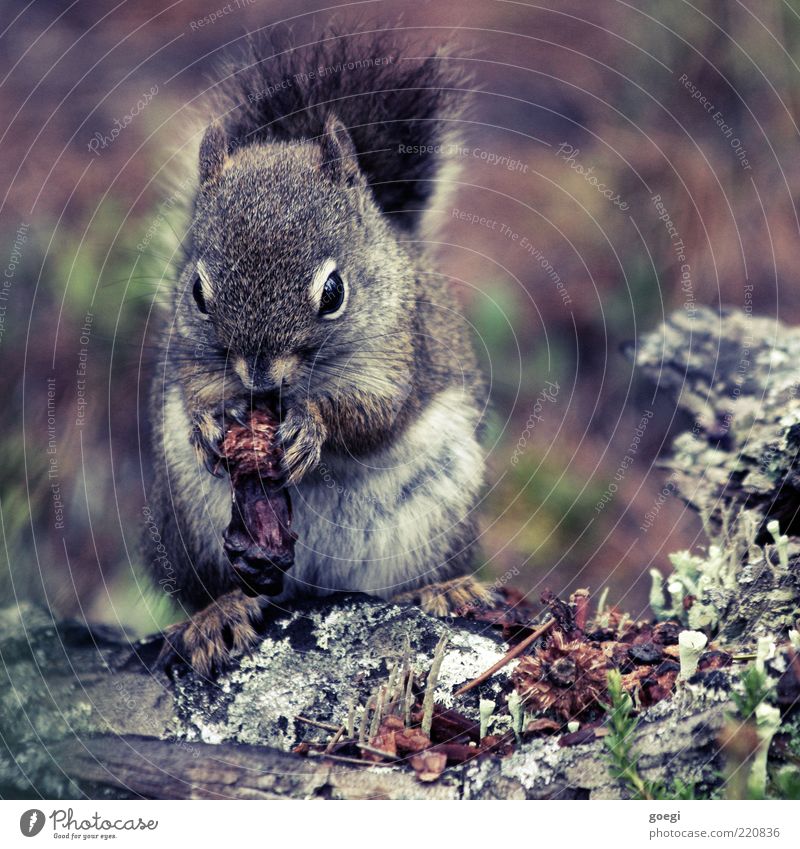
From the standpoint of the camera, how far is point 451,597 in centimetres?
200

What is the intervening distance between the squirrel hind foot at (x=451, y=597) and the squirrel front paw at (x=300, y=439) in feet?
1.26

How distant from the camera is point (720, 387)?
2.26 meters

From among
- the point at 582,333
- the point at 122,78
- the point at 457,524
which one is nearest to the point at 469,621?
the point at 457,524

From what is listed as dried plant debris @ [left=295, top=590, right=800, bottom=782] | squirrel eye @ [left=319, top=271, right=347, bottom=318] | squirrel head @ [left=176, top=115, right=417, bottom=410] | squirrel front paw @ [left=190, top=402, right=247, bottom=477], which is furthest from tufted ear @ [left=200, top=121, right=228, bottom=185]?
dried plant debris @ [left=295, top=590, right=800, bottom=782]

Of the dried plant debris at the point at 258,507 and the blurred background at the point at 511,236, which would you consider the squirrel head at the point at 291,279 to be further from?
the blurred background at the point at 511,236

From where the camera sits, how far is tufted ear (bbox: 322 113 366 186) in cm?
180

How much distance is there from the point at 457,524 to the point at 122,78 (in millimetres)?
1216

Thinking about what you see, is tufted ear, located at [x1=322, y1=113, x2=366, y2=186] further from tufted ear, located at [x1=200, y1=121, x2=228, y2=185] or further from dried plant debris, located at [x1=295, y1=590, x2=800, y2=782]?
dried plant debris, located at [x1=295, y1=590, x2=800, y2=782]

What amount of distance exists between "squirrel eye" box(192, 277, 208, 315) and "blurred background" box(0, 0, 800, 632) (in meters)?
0.25

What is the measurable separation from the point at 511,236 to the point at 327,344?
0.74 meters

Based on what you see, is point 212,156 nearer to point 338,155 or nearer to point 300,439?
point 338,155
